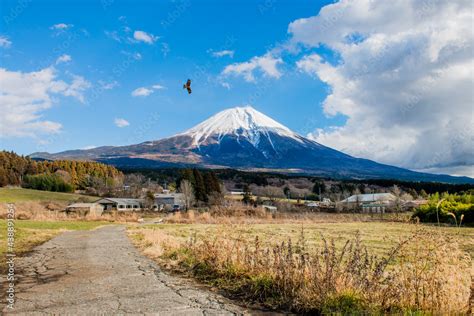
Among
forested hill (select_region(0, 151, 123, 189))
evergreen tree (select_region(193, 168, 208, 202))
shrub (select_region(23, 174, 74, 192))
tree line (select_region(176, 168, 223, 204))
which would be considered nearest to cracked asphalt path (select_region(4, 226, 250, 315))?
tree line (select_region(176, 168, 223, 204))

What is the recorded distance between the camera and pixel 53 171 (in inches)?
4796

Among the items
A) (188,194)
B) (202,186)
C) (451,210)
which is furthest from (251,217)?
(202,186)

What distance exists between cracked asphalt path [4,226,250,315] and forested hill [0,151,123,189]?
113 meters

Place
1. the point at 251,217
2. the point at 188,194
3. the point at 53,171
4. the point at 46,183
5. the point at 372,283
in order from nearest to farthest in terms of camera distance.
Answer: the point at 372,283 < the point at 251,217 < the point at 188,194 < the point at 46,183 < the point at 53,171

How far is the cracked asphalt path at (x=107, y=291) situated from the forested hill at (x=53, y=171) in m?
113

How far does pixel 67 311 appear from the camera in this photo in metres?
5.95

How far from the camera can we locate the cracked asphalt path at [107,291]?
19.9 feet

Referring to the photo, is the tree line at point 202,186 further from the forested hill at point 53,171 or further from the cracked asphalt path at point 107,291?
the cracked asphalt path at point 107,291

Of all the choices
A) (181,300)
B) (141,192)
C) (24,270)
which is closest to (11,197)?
(141,192)

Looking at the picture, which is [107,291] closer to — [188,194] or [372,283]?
[372,283]

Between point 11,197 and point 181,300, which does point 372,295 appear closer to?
point 181,300

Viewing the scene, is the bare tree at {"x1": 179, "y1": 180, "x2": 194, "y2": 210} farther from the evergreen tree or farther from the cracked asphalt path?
the cracked asphalt path

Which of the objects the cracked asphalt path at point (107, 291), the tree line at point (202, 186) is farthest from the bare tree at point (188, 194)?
the cracked asphalt path at point (107, 291)

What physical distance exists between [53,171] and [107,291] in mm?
128262
